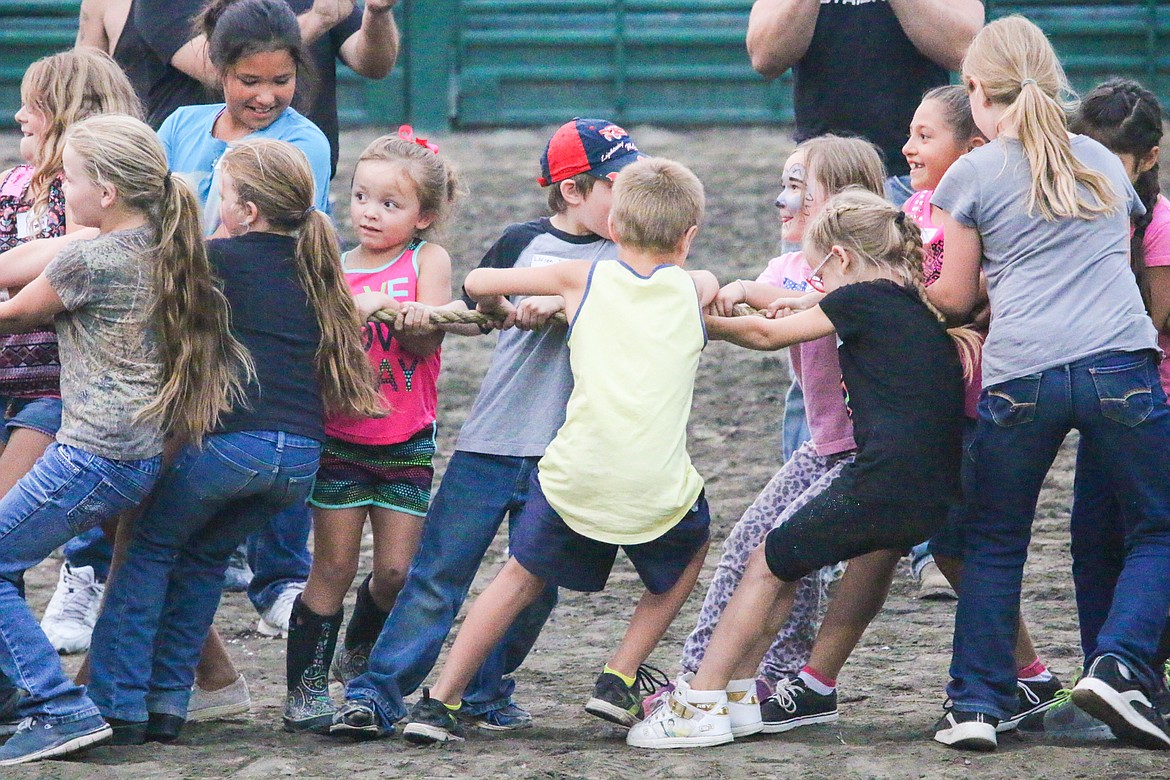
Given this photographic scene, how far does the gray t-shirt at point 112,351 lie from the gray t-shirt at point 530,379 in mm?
761

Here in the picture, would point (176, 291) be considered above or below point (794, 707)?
above

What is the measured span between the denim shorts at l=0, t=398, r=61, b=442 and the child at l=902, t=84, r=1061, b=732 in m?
2.18

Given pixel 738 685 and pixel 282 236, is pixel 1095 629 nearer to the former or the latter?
pixel 738 685

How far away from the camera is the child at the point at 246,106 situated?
4.27 metres

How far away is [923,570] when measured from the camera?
17.8ft

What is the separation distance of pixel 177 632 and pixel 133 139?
3.88 feet

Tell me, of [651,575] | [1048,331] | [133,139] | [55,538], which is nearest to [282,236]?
[133,139]

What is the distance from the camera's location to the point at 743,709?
12.4 ft

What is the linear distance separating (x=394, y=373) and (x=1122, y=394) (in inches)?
67.6

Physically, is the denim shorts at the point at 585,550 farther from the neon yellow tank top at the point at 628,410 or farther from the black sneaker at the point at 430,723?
the black sneaker at the point at 430,723

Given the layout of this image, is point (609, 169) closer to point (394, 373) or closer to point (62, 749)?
point (394, 373)

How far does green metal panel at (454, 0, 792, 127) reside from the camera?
1201cm

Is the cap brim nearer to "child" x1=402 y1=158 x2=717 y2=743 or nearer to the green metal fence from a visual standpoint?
"child" x1=402 y1=158 x2=717 y2=743

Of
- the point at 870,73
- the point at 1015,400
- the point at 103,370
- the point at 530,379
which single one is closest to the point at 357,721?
the point at 530,379
